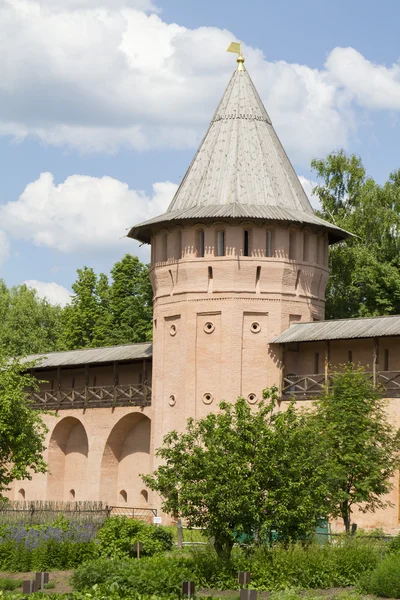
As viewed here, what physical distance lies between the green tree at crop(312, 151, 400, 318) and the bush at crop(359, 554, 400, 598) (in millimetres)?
26358

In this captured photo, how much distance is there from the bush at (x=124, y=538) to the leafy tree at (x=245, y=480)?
152 inches

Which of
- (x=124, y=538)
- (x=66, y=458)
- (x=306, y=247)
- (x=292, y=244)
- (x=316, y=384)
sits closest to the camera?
(x=124, y=538)

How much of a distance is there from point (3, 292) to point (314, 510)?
57.9 m

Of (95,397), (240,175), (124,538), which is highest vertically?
(240,175)

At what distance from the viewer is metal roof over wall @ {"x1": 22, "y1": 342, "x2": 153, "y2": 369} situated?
39881mm

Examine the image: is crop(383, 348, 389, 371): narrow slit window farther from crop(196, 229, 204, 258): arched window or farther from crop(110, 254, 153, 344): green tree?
crop(110, 254, 153, 344): green tree

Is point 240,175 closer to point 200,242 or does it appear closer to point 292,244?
point 200,242

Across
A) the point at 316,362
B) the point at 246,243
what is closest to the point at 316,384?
the point at 316,362

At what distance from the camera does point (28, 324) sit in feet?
229

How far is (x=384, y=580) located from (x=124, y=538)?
7.69 m

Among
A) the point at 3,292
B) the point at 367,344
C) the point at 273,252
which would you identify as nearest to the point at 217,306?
the point at 273,252

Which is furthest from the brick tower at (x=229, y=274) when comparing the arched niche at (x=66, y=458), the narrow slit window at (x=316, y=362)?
the arched niche at (x=66, y=458)

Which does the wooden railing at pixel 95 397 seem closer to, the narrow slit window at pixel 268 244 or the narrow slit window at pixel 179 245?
the narrow slit window at pixel 179 245

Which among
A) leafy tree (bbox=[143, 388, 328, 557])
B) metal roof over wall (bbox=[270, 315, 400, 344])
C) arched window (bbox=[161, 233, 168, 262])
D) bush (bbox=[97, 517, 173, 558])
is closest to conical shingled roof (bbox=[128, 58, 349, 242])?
arched window (bbox=[161, 233, 168, 262])
